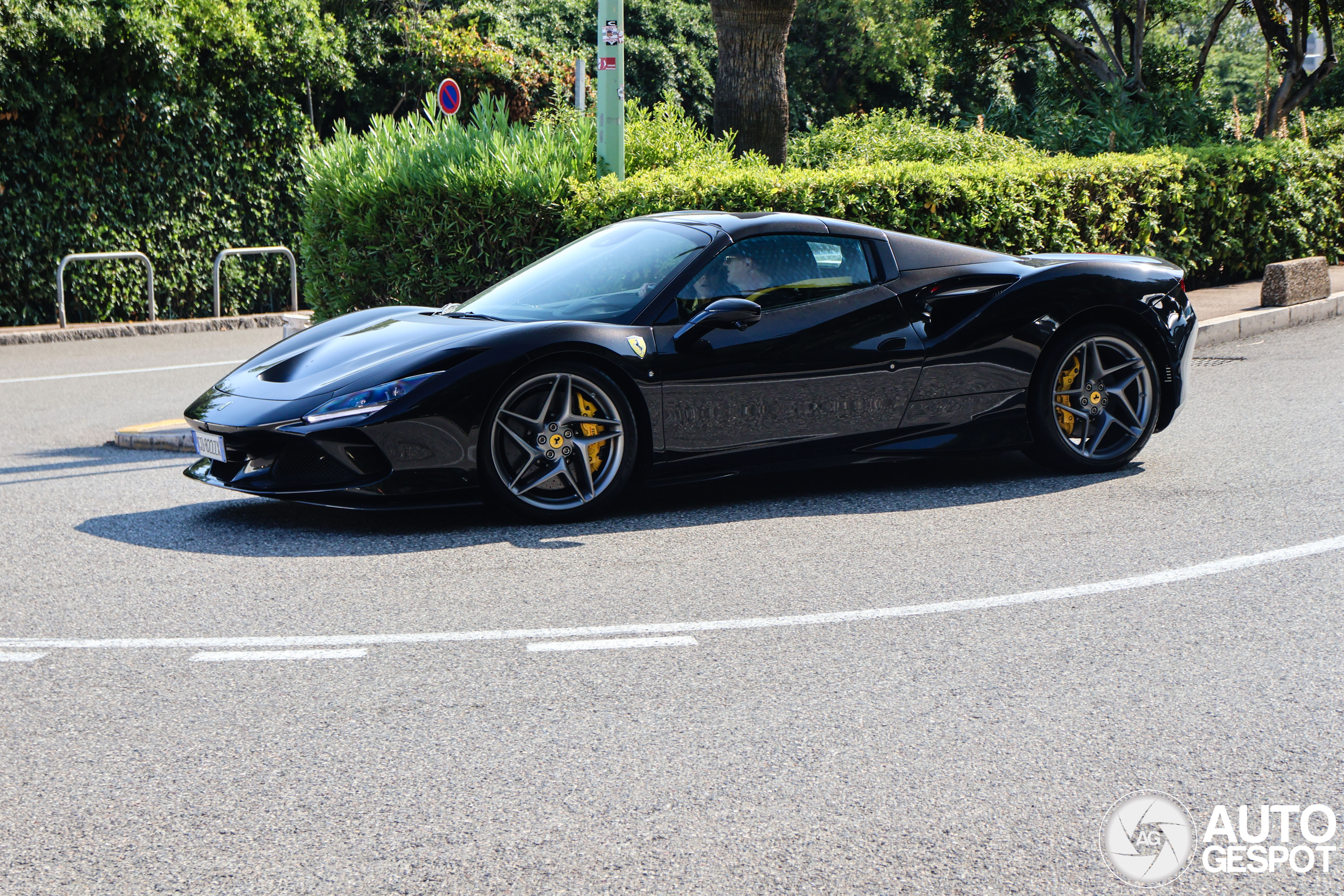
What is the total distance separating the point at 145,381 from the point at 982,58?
2188cm

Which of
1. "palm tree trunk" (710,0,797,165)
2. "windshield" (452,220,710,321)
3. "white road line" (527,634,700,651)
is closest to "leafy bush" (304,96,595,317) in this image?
"palm tree trunk" (710,0,797,165)

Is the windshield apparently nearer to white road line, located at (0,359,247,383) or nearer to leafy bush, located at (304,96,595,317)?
leafy bush, located at (304,96,595,317)

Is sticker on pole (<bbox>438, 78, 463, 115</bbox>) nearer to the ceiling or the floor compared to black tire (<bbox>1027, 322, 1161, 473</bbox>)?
nearer to the ceiling

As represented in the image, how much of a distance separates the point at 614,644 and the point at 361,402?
5.98 feet

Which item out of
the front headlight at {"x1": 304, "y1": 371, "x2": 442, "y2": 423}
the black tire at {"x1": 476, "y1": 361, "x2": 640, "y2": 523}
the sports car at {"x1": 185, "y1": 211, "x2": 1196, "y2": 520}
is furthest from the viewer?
the black tire at {"x1": 476, "y1": 361, "x2": 640, "y2": 523}

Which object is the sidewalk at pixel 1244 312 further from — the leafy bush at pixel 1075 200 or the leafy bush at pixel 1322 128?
the leafy bush at pixel 1322 128

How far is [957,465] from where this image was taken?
290 inches

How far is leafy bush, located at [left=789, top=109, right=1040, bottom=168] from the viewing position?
1537 cm

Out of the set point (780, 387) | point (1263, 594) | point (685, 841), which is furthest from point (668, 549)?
point (685, 841)

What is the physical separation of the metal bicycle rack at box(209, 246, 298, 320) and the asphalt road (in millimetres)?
11146

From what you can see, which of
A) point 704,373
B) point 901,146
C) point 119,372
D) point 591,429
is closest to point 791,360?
point 704,373

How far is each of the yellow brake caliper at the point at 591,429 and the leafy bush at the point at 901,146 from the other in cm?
925

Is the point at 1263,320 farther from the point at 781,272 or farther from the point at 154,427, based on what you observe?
the point at 154,427

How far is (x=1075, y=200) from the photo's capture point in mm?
13164
